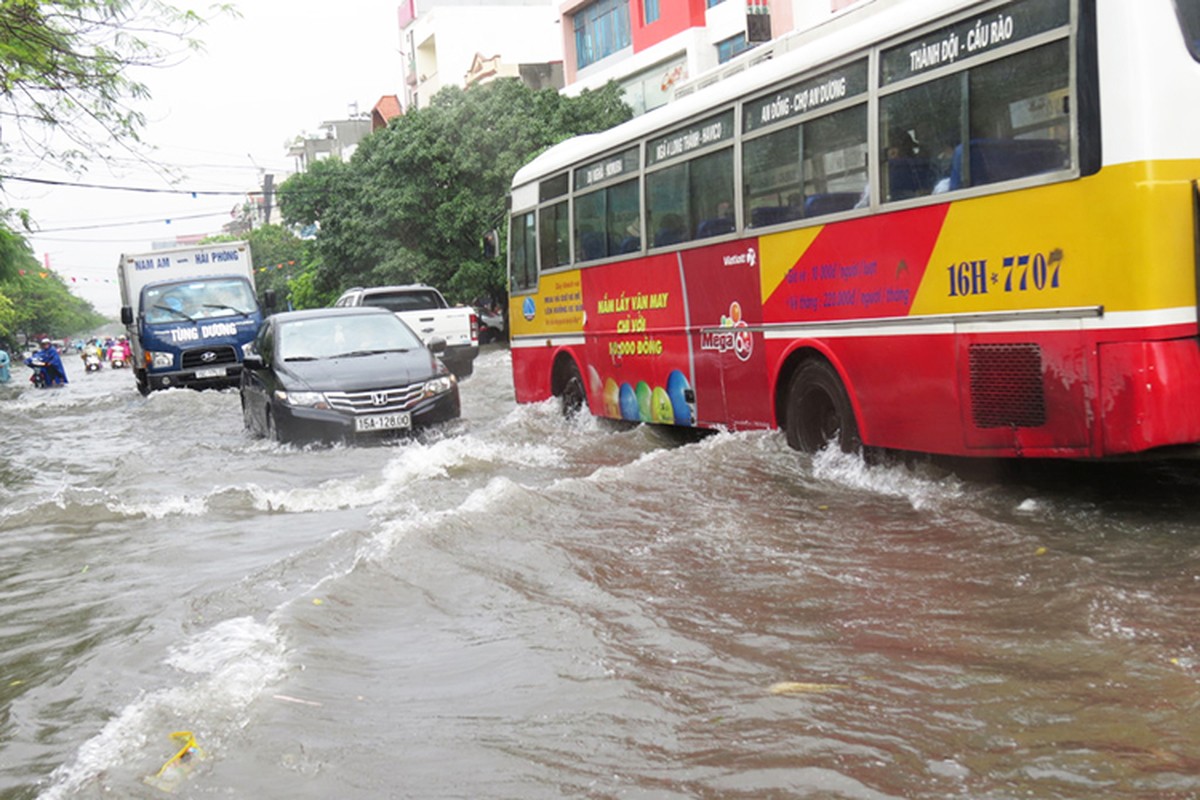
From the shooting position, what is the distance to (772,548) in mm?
6938

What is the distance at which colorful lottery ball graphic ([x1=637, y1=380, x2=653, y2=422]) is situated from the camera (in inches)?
467

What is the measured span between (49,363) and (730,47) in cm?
2219

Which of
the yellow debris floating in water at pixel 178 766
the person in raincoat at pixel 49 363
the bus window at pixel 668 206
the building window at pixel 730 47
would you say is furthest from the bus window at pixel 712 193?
the person in raincoat at pixel 49 363

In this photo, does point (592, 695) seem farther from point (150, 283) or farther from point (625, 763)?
point (150, 283)

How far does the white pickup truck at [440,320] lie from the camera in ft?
77.5

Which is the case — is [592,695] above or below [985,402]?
below

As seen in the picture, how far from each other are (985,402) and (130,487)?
298 inches

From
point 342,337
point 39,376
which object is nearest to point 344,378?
point 342,337

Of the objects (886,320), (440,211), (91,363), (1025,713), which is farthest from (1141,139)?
(91,363)

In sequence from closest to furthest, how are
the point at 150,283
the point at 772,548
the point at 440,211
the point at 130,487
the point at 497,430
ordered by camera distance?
the point at 772,548 → the point at 130,487 → the point at 497,430 → the point at 150,283 → the point at 440,211

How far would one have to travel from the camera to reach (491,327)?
4331 centimetres

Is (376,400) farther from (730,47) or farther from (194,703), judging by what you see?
(730,47)

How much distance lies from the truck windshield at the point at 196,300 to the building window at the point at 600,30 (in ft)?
62.4

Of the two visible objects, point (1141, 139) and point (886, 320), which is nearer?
point (1141, 139)
